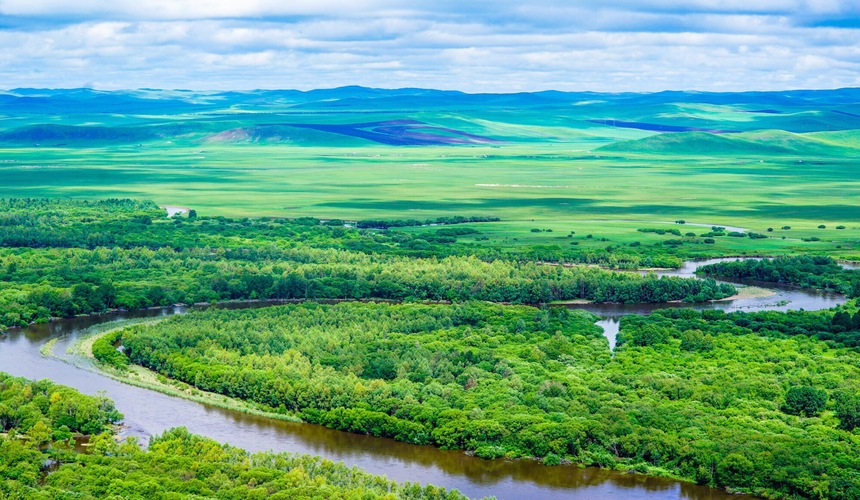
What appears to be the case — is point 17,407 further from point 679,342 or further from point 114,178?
point 114,178

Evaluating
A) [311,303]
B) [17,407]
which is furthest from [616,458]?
[311,303]

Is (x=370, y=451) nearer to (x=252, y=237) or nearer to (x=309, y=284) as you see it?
(x=309, y=284)

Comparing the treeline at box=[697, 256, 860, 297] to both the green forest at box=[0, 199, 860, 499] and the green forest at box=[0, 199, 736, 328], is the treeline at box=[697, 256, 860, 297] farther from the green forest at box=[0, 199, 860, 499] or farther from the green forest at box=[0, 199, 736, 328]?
the green forest at box=[0, 199, 736, 328]

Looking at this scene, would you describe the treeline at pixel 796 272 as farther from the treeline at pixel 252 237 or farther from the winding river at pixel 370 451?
the winding river at pixel 370 451

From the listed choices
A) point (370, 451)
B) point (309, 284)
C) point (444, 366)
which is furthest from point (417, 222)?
point (370, 451)

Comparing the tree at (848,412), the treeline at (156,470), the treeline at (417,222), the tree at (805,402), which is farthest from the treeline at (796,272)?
the treeline at (156,470)

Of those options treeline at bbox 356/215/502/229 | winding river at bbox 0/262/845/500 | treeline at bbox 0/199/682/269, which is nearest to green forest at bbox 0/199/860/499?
winding river at bbox 0/262/845/500
